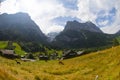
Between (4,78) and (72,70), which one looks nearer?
(4,78)

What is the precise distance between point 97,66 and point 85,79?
17.2 meters

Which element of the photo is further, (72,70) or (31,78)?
(72,70)

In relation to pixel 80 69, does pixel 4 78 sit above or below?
above

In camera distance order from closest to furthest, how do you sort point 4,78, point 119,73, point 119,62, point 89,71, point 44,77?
point 4,78, point 44,77, point 119,73, point 119,62, point 89,71

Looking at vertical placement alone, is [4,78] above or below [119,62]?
above

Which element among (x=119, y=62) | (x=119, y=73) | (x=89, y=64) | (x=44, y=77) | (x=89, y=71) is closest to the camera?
(x=44, y=77)

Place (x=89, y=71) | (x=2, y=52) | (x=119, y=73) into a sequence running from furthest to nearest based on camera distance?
1. (x=2, y=52)
2. (x=89, y=71)
3. (x=119, y=73)

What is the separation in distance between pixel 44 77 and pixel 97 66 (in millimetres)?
28027

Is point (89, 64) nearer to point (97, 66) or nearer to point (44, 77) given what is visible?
point (97, 66)

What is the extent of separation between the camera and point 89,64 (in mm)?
65688

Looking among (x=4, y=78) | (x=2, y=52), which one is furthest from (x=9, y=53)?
(x=4, y=78)

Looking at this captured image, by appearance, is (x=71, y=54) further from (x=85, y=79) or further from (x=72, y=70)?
(x=85, y=79)

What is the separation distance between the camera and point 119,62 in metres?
52.1

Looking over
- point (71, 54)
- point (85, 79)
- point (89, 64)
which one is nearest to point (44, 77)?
point (85, 79)
